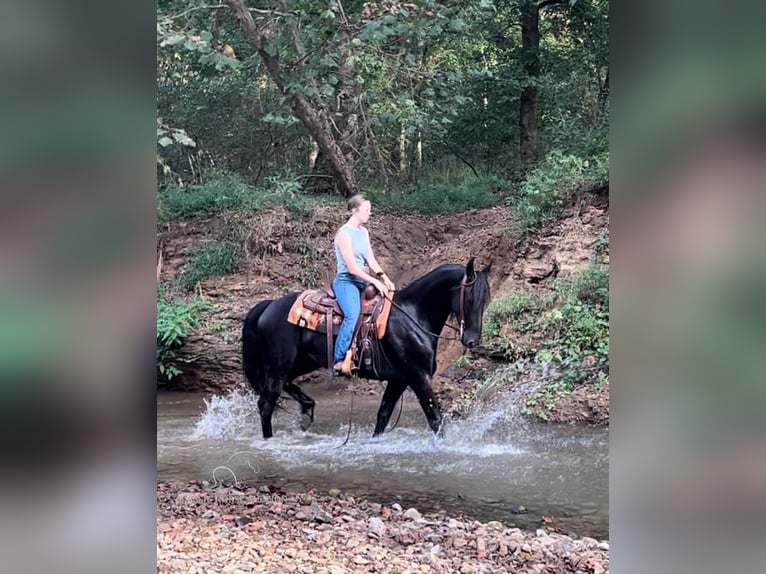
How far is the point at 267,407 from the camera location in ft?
17.8

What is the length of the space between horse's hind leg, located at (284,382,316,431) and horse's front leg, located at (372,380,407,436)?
59 cm

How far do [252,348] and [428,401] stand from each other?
5.28 ft

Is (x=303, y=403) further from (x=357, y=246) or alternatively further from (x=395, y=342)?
(x=357, y=246)

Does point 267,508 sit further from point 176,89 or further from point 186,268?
point 176,89

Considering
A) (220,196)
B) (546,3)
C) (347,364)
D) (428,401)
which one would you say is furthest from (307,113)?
(428,401)

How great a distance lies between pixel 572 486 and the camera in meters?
4.34

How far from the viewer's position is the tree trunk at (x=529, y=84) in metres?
8.02

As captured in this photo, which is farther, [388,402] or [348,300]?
[388,402]

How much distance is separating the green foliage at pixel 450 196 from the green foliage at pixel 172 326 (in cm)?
258

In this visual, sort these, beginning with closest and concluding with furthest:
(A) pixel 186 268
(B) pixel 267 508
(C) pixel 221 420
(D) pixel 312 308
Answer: (B) pixel 267 508 < (D) pixel 312 308 < (C) pixel 221 420 < (A) pixel 186 268

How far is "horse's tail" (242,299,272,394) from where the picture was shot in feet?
18.1
